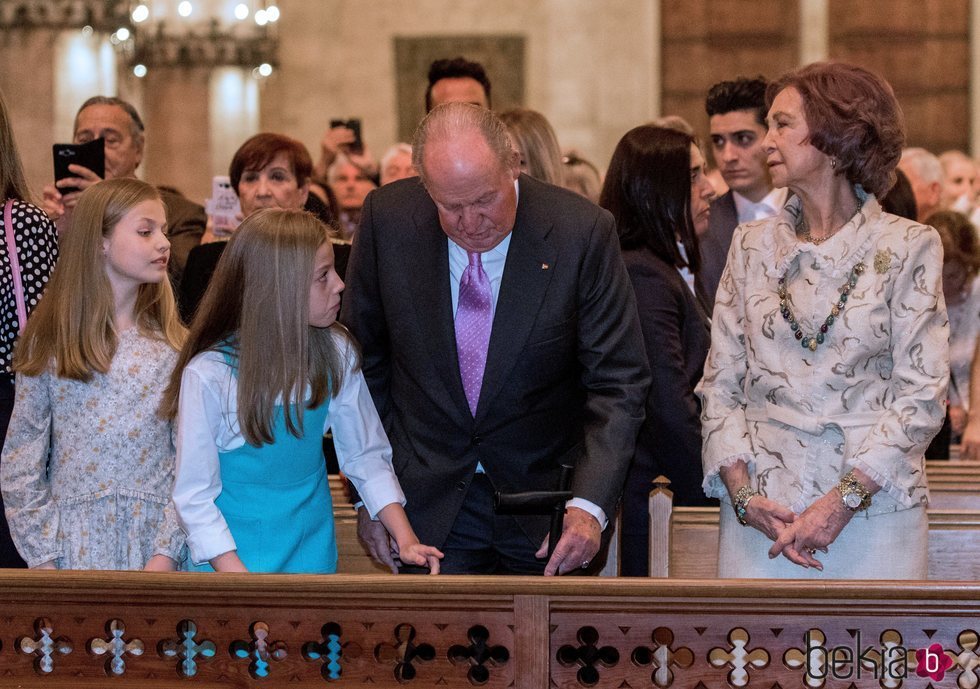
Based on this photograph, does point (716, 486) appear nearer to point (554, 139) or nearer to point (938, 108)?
point (554, 139)

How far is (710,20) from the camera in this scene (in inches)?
504

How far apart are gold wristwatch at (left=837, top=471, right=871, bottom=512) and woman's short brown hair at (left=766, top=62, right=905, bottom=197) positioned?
802 mm

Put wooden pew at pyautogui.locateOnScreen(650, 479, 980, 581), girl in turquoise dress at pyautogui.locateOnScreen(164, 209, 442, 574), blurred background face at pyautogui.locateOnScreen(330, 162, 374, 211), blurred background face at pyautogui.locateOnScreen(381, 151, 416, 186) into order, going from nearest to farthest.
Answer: girl in turquoise dress at pyautogui.locateOnScreen(164, 209, 442, 574) → wooden pew at pyautogui.locateOnScreen(650, 479, 980, 581) → blurred background face at pyautogui.locateOnScreen(381, 151, 416, 186) → blurred background face at pyautogui.locateOnScreen(330, 162, 374, 211)

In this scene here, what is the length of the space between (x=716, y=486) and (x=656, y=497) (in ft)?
1.23

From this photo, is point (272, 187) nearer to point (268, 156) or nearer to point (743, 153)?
point (268, 156)

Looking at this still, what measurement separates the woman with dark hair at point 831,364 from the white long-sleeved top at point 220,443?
3.00 ft

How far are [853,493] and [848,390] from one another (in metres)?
0.28

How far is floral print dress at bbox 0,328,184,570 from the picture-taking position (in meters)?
4.21

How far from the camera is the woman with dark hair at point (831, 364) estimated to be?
3703mm

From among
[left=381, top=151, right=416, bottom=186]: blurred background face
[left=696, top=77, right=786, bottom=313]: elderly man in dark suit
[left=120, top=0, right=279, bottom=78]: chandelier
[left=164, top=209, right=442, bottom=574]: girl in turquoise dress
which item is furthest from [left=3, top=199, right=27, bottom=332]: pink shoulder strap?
[left=120, top=0, right=279, bottom=78]: chandelier

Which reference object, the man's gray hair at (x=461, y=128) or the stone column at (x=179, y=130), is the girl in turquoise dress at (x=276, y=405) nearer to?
the man's gray hair at (x=461, y=128)

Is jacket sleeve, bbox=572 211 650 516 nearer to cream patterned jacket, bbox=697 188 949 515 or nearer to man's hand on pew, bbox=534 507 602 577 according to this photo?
man's hand on pew, bbox=534 507 602 577

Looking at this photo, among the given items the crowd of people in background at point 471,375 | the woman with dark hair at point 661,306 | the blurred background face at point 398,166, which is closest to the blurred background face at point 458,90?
the blurred background face at point 398,166

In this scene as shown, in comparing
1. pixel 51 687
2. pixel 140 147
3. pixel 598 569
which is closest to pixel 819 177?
pixel 598 569
